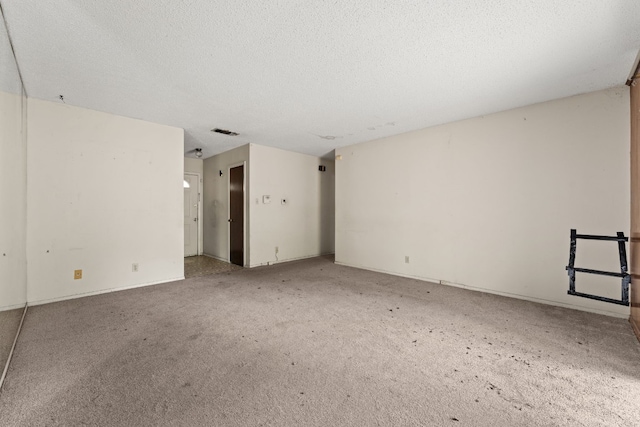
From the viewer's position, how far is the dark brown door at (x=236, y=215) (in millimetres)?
5492

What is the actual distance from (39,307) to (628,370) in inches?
220

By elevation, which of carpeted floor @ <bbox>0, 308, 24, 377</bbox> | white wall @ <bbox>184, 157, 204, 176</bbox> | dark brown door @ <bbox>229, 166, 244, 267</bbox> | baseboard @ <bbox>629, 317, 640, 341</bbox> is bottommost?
baseboard @ <bbox>629, 317, 640, 341</bbox>

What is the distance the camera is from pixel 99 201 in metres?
3.63

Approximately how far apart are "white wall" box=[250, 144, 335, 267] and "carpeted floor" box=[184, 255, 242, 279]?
56 centimetres

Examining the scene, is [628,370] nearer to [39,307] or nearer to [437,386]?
[437,386]

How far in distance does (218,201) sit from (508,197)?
5.56m

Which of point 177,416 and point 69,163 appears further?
point 69,163

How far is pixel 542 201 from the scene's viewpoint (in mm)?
3277

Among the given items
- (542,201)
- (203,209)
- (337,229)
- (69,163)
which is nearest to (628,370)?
(542,201)

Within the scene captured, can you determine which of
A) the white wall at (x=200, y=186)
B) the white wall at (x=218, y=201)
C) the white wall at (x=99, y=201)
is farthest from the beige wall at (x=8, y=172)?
the white wall at (x=200, y=186)

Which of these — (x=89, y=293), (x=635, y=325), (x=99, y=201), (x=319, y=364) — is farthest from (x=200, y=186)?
(x=635, y=325)

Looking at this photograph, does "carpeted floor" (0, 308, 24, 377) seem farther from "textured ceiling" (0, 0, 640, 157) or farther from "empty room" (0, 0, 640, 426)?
"textured ceiling" (0, 0, 640, 157)

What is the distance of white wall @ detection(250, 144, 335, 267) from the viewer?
542 cm

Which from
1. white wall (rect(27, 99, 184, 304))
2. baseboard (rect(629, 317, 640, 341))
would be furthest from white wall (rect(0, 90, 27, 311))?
baseboard (rect(629, 317, 640, 341))
